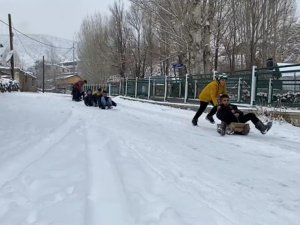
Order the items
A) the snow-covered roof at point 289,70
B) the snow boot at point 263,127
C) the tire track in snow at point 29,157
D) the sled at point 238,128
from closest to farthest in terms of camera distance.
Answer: the tire track in snow at point 29,157
the snow boot at point 263,127
the sled at point 238,128
the snow-covered roof at point 289,70

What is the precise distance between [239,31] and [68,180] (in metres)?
31.6

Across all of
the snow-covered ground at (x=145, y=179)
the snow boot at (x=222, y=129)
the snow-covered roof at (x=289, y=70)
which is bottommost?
the snow-covered ground at (x=145, y=179)

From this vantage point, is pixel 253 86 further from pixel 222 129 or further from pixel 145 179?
pixel 145 179

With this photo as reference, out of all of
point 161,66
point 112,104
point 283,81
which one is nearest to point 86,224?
point 283,81

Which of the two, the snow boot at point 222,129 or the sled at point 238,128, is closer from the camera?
the snow boot at point 222,129

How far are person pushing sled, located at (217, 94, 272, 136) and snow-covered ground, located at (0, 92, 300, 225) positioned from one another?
21.3 inches

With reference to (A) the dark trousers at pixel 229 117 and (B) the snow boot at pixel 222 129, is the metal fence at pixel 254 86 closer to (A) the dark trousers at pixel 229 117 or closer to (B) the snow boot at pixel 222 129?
(A) the dark trousers at pixel 229 117

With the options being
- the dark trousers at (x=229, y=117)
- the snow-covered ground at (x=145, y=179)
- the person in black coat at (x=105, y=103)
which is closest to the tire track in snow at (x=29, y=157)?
the snow-covered ground at (x=145, y=179)

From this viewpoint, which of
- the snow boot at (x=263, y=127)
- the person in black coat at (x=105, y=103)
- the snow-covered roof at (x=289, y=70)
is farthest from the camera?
→ the person in black coat at (x=105, y=103)

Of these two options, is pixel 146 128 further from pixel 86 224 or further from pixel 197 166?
pixel 86 224

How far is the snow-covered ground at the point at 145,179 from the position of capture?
4.05 m

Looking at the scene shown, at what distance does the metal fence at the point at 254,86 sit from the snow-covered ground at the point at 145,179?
13.7 ft

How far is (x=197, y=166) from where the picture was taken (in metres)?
6.30

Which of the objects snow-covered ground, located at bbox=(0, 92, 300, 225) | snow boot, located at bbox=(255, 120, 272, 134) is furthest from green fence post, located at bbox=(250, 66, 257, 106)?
snow-covered ground, located at bbox=(0, 92, 300, 225)
